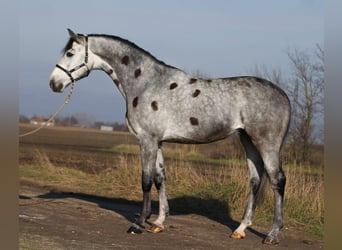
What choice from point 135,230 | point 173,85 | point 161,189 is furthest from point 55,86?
point 135,230

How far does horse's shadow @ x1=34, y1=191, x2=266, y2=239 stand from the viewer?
10586 mm

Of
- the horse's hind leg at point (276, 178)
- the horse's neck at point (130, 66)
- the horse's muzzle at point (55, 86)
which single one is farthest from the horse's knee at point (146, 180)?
the horse's muzzle at point (55, 86)

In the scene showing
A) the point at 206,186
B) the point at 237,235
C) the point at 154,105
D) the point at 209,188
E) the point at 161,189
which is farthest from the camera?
the point at 206,186

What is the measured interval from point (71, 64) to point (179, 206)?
15.2 feet

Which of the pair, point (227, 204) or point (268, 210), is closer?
point (268, 210)

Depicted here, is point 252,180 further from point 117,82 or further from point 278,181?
point 117,82

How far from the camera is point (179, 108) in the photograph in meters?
8.12

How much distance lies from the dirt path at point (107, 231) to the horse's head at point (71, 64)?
2259mm

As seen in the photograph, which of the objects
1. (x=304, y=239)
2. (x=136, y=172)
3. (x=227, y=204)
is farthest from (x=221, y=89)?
(x=136, y=172)

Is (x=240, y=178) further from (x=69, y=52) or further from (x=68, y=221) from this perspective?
(x=69, y=52)

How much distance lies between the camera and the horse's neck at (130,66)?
8.51 meters

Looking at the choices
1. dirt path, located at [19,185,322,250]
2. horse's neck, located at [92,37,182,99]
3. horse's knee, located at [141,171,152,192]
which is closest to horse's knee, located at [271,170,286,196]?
dirt path, located at [19,185,322,250]

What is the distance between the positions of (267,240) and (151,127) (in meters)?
2.44
